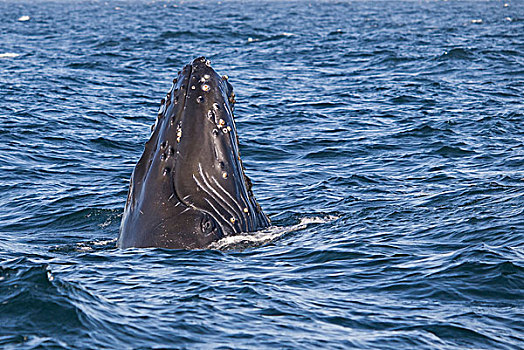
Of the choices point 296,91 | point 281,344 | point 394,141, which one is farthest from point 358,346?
point 296,91

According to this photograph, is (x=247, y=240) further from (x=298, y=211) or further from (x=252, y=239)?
(x=298, y=211)

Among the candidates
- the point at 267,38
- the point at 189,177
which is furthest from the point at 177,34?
the point at 189,177

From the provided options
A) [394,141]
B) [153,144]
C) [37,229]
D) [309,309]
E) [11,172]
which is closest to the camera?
[309,309]

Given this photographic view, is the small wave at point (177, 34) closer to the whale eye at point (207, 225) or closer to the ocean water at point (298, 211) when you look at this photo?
the ocean water at point (298, 211)

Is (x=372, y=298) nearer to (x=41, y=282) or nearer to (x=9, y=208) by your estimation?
(x=41, y=282)

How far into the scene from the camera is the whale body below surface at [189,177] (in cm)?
842

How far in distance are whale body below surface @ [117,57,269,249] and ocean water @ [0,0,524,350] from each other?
0.84 ft

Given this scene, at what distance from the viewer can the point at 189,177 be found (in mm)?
8430

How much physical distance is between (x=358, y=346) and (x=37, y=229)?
6797mm

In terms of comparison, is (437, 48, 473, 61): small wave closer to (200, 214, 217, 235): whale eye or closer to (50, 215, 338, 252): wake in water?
(50, 215, 338, 252): wake in water

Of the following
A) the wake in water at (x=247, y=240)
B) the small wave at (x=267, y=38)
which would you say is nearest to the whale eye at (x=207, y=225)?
the wake in water at (x=247, y=240)

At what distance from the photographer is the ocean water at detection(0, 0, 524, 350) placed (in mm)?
7105

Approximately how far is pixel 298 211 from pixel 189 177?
4337 mm

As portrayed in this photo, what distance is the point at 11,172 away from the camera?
1555 cm
